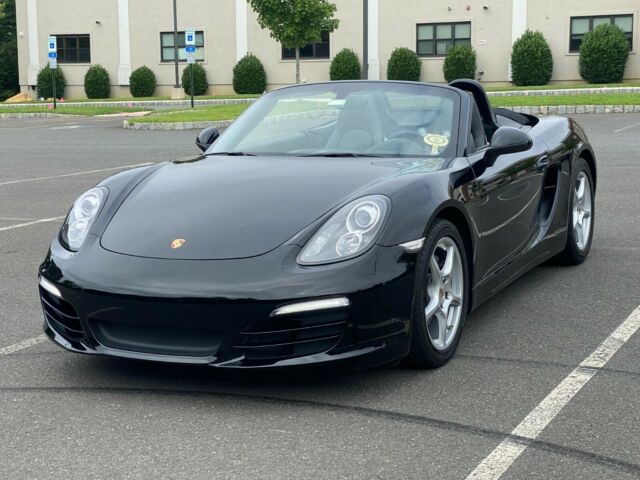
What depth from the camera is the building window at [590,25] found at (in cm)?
4012

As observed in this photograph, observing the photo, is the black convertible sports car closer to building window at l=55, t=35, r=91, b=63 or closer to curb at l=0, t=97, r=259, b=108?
curb at l=0, t=97, r=259, b=108

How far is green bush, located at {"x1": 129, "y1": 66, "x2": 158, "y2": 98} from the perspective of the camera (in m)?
46.2

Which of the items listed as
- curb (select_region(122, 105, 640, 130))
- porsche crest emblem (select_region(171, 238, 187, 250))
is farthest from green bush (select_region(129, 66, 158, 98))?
porsche crest emblem (select_region(171, 238, 187, 250))

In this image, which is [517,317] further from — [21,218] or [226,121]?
[226,121]

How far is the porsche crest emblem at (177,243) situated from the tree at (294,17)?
1323 inches

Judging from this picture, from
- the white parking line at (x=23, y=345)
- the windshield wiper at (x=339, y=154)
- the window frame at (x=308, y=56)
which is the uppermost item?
the window frame at (x=308, y=56)

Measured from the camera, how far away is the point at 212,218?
4312 mm

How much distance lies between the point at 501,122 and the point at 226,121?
58.8 feet

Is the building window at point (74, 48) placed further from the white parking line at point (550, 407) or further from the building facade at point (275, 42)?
the white parking line at point (550, 407)

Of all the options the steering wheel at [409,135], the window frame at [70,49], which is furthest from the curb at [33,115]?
the steering wheel at [409,135]

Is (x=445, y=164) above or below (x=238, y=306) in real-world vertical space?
above

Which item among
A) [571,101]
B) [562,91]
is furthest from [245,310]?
[562,91]

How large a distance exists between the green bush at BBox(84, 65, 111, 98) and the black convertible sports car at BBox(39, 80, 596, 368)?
1686 inches

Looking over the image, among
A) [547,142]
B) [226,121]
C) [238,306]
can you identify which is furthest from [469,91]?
[226,121]
